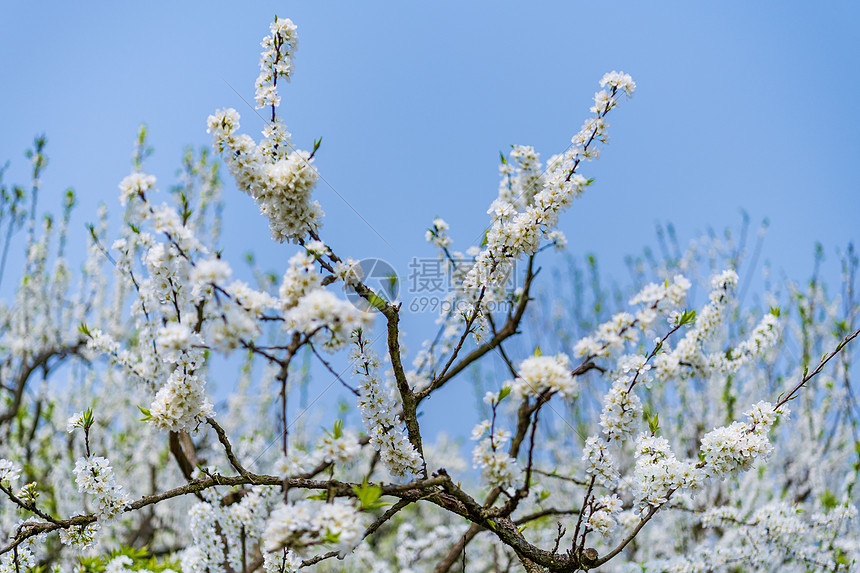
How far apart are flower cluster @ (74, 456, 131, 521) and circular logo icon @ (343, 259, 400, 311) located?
1.19 meters

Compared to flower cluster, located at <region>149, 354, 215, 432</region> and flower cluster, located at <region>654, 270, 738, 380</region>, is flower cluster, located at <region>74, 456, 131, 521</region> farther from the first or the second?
flower cluster, located at <region>654, 270, 738, 380</region>

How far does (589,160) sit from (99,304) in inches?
272

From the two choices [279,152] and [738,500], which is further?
[738,500]

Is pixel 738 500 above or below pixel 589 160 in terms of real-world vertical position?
below

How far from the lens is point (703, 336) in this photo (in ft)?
10.0

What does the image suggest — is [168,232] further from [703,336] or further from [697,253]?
[697,253]

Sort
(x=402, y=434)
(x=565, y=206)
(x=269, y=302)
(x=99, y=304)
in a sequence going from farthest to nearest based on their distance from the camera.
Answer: (x=99, y=304) → (x=565, y=206) → (x=402, y=434) → (x=269, y=302)

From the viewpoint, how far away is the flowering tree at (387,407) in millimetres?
1540

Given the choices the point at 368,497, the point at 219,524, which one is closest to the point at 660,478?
the point at 368,497

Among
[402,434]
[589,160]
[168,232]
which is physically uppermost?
[589,160]

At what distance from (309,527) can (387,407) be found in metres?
0.61

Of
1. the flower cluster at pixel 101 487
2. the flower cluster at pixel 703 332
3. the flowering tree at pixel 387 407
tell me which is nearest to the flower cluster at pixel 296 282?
the flowering tree at pixel 387 407

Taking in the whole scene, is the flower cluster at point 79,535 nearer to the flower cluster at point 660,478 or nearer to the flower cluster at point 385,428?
the flower cluster at point 385,428

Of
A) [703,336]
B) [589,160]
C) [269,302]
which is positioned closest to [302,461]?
[269,302]
